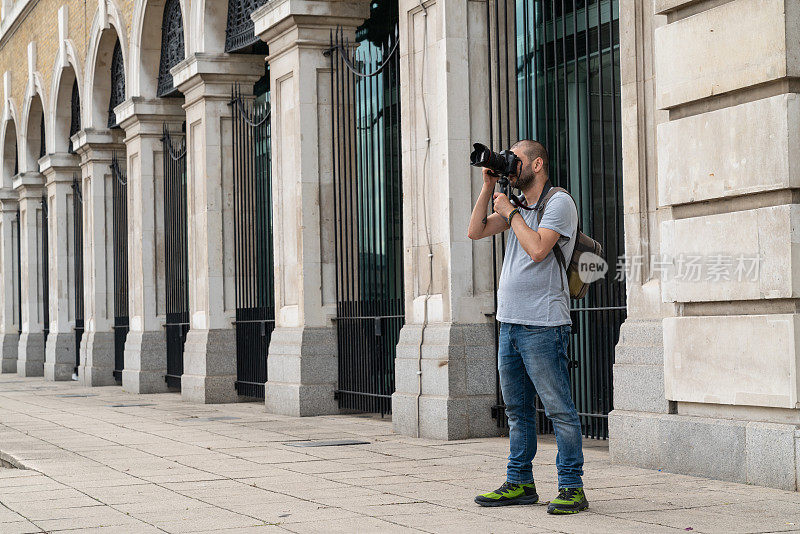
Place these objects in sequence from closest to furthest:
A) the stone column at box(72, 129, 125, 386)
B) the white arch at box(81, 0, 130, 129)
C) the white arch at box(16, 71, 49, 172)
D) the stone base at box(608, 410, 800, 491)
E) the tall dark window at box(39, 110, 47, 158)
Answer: the stone base at box(608, 410, 800, 491)
the white arch at box(81, 0, 130, 129)
the stone column at box(72, 129, 125, 386)
the white arch at box(16, 71, 49, 172)
the tall dark window at box(39, 110, 47, 158)

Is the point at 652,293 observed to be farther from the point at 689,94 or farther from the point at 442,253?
the point at 442,253

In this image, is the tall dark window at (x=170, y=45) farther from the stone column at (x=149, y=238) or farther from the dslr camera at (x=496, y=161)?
the dslr camera at (x=496, y=161)

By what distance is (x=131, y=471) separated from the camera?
310 inches

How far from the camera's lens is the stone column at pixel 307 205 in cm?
1206

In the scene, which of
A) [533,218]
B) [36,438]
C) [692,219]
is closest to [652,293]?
[692,219]

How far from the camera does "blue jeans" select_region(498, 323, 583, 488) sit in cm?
561

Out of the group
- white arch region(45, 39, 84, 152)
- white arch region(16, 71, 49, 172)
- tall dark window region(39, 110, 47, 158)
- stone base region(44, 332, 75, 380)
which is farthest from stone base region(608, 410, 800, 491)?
tall dark window region(39, 110, 47, 158)

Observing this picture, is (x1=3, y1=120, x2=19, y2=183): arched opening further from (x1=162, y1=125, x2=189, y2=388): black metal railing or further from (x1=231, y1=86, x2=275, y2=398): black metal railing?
(x1=231, y1=86, x2=275, y2=398): black metal railing

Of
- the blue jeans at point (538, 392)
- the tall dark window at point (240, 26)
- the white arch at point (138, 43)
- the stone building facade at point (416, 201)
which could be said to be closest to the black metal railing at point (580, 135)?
the stone building facade at point (416, 201)

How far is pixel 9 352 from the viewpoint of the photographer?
28797 millimetres

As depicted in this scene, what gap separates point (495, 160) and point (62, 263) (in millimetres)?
18769

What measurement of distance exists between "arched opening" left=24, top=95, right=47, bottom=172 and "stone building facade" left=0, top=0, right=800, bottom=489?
0.72 metres

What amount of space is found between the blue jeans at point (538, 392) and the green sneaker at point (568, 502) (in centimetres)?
3

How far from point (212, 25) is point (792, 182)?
9943 mm
